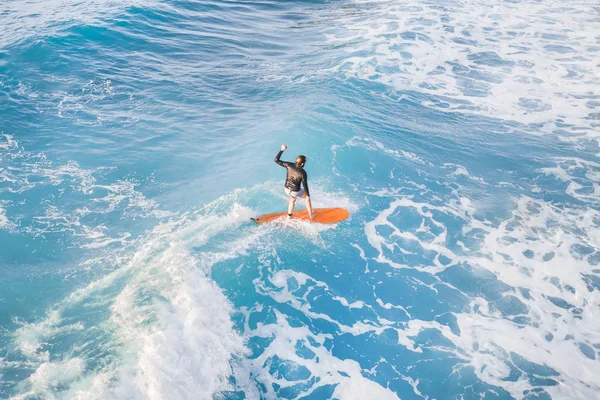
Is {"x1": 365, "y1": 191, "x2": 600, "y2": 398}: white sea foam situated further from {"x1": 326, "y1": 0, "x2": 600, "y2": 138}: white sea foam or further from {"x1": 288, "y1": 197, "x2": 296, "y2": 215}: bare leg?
{"x1": 326, "y1": 0, "x2": 600, "y2": 138}: white sea foam

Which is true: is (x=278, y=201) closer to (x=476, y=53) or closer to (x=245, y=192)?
(x=245, y=192)

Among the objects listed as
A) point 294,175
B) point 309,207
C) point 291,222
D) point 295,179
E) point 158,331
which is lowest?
point 158,331

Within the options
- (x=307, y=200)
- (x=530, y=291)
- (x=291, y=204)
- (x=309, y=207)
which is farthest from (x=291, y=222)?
(x=530, y=291)

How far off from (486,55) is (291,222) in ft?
60.6

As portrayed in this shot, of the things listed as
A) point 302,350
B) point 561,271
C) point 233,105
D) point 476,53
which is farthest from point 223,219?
point 476,53

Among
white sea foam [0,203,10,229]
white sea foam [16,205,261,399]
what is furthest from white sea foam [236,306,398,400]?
white sea foam [0,203,10,229]

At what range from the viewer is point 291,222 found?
473 inches

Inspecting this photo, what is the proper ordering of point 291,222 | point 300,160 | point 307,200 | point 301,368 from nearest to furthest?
1. point 301,368
2. point 300,160
3. point 307,200
4. point 291,222

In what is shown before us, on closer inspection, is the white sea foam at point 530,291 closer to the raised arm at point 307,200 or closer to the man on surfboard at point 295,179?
the raised arm at point 307,200

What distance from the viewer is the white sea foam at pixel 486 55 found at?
1916 cm

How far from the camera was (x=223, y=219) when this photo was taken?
1184 cm

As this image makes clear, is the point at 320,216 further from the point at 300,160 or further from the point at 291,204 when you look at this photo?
the point at 300,160

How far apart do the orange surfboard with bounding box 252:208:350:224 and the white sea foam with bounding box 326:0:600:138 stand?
9.30 m

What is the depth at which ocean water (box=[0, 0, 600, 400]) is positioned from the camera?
8.56 m
